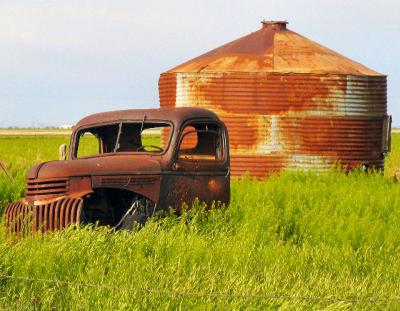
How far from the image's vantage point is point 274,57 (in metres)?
22.2

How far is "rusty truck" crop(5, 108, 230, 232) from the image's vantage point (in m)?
11.3

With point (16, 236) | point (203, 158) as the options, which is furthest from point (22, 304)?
point (203, 158)

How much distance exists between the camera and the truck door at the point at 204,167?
1202cm

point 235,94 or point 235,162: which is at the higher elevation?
point 235,94

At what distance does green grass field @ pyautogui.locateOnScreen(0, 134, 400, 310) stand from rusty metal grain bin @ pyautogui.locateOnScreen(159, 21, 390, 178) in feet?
26.6

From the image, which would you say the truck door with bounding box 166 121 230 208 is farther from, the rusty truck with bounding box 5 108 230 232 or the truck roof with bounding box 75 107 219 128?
the truck roof with bounding box 75 107 219 128

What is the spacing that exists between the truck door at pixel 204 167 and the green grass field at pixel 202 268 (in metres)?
0.23

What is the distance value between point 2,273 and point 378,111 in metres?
15.3

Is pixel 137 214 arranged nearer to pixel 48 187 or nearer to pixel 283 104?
pixel 48 187

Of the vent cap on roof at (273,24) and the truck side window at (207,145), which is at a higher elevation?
the vent cap on roof at (273,24)

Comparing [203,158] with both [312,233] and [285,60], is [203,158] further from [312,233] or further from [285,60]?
[285,60]

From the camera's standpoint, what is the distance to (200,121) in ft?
41.0

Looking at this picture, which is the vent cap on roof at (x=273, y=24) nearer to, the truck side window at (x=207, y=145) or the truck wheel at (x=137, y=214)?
the truck side window at (x=207, y=145)

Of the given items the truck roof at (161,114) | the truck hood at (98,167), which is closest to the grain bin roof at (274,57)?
the truck roof at (161,114)
